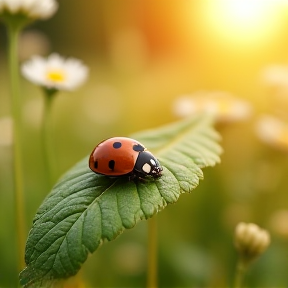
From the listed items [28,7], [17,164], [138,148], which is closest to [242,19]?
[28,7]

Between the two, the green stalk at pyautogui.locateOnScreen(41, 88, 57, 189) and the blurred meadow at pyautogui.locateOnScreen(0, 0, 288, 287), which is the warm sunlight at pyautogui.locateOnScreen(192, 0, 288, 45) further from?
the green stalk at pyautogui.locateOnScreen(41, 88, 57, 189)

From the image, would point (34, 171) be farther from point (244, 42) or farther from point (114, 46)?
point (244, 42)

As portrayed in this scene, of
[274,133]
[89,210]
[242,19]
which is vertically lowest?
[242,19]

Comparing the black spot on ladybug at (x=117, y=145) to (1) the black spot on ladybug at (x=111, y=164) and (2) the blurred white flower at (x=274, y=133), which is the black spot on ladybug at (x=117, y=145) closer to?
(1) the black spot on ladybug at (x=111, y=164)

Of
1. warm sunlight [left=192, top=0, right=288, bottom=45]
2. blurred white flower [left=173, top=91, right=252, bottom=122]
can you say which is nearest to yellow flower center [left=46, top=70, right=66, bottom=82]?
blurred white flower [left=173, top=91, right=252, bottom=122]

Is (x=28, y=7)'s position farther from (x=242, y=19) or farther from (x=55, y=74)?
(x=242, y=19)
